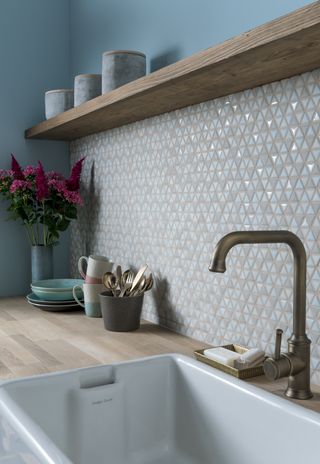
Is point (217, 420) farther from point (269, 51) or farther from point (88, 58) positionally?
point (88, 58)

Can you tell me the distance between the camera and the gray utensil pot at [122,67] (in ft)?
5.11

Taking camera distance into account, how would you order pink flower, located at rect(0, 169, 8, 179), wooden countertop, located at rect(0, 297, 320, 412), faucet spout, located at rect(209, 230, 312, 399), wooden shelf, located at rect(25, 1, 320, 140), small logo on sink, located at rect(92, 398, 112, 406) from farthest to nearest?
pink flower, located at rect(0, 169, 8, 179), wooden countertop, located at rect(0, 297, 320, 412), small logo on sink, located at rect(92, 398, 112, 406), faucet spout, located at rect(209, 230, 312, 399), wooden shelf, located at rect(25, 1, 320, 140)

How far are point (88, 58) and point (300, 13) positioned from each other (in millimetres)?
1354

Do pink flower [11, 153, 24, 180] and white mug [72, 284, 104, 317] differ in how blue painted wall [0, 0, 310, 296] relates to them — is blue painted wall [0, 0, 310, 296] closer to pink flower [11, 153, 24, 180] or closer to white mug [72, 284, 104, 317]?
pink flower [11, 153, 24, 180]

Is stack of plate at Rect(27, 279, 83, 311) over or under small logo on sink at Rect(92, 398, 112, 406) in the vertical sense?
over

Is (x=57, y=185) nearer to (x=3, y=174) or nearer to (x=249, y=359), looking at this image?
(x=3, y=174)

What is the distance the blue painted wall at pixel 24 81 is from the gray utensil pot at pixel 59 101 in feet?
0.77

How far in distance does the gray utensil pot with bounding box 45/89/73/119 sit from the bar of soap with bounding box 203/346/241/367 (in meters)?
1.07

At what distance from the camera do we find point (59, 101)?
6.50 ft

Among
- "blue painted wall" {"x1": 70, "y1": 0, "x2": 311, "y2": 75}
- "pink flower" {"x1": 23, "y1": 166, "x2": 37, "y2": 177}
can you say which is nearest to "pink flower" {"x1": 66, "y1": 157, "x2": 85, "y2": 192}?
"pink flower" {"x1": 23, "y1": 166, "x2": 37, "y2": 177}

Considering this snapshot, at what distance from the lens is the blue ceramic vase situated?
212 centimetres

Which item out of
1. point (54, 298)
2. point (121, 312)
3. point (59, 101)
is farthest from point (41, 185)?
point (121, 312)

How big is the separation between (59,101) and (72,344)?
2.97 ft

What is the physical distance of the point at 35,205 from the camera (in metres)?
2.14
